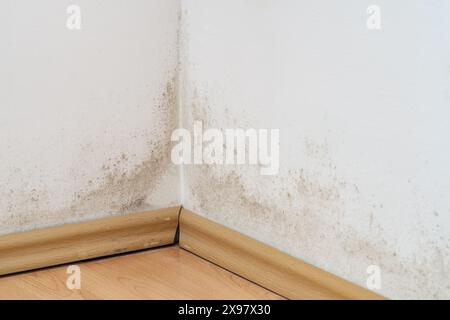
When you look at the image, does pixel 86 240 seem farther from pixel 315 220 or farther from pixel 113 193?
pixel 315 220

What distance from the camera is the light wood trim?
6.16 feet

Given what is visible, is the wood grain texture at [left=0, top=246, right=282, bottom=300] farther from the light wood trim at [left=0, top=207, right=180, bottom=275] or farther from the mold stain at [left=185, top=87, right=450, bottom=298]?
the mold stain at [left=185, top=87, right=450, bottom=298]

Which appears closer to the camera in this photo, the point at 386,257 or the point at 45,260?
the point at 386,257

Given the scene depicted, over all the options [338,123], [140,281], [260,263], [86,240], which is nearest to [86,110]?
[86,240]

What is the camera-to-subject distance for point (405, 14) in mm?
1394

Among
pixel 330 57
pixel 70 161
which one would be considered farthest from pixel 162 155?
pixel 330 57

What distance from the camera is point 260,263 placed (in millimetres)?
1827

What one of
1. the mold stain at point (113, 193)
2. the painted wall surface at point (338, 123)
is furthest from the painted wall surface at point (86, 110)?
the painted wall surface at point (338, 123)

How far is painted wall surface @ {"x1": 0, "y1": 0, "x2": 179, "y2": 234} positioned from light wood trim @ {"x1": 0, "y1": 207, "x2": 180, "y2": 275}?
0.11 feet

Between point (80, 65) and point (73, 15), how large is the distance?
13 cm

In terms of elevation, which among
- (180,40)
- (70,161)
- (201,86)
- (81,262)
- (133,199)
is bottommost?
(81,262)

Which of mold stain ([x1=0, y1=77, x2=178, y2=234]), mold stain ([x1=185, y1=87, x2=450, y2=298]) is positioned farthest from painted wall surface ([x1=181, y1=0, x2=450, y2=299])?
mold stain ([x1=0, y1=77, x2=178, y2=234])

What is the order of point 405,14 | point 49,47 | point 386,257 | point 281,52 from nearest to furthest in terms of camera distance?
1. point 405,14
2. point 386,257
3. point 281,52
4. point 49,47

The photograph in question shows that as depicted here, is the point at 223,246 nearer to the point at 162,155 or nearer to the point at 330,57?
the point at 162,155
